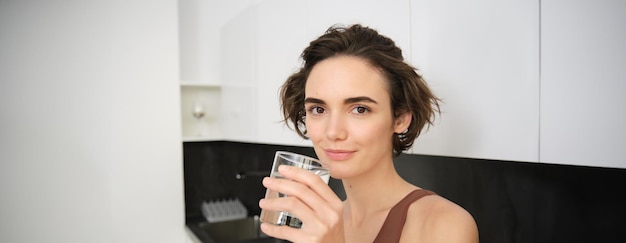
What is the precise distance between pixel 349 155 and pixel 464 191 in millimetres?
536

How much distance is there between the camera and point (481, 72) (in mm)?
866

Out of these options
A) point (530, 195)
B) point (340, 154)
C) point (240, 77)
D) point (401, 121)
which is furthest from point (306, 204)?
point (240, 77)

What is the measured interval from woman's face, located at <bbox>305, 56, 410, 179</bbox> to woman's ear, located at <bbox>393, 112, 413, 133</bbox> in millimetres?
31

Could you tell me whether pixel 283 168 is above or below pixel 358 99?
below

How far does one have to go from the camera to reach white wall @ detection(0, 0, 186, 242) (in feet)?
6.17

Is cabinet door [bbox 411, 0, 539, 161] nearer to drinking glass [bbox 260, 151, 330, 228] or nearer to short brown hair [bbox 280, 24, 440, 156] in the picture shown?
short brown hair [bbox 280, 24, 440, 156]

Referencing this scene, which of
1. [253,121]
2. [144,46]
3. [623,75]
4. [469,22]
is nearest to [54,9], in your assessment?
[144,46]

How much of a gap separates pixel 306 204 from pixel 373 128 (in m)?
0.32

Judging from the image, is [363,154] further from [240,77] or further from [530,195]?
[240,77]

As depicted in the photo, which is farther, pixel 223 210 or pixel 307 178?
pixel 223 210

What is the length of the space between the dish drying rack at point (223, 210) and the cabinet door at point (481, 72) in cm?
168

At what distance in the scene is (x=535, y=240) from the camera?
101cm

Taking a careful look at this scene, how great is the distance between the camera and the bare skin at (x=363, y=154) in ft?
2.50

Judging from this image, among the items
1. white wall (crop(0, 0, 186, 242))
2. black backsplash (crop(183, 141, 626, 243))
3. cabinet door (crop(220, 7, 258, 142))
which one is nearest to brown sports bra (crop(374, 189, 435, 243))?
black backsplash (crop(183, 141, 626, 243))
